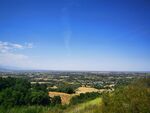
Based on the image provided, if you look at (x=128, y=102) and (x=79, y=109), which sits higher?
(x=128, y=102)

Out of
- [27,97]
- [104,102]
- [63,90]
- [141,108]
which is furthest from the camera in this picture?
[63,90]

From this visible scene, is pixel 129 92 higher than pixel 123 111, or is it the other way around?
pixel 129 92

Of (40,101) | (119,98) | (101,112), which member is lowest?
(40,101)

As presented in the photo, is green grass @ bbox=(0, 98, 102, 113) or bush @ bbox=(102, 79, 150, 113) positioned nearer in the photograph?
bush @ bbox=(102, 79, 150, 113)

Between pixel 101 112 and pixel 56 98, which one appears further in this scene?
pixel 56 98

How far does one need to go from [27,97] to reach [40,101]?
336cm

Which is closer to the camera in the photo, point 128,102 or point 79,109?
point 128,102

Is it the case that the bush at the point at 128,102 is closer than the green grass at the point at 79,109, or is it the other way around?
the bush at the point at 128,102

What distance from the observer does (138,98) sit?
1037cm

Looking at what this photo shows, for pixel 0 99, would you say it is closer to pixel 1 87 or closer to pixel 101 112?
pixel 1 87

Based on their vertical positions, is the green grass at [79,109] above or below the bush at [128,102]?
below

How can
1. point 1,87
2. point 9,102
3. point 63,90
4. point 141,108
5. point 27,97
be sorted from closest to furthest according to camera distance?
point 141,108, point 9,102, point 27,97, point 1,87, point 63,90

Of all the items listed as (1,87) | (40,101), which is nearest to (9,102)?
(40,101)

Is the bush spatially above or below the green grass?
above
